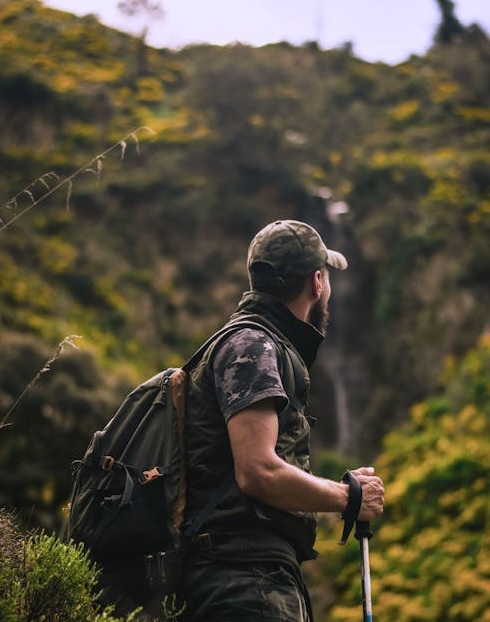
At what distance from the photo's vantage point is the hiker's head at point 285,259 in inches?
121

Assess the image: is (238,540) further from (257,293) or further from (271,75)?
(271,75)

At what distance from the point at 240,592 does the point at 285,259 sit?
1.15 m

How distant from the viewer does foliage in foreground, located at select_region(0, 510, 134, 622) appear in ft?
8.32

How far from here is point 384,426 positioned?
1791 centimetres

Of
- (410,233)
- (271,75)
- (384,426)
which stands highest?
(271,75)

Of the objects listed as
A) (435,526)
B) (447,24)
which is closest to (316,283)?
(435,526)

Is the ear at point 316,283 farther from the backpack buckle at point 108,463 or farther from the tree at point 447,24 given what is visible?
the tree at point 447,24

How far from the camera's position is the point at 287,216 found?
22797mm

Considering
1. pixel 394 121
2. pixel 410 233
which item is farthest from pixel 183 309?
pixel 394 121

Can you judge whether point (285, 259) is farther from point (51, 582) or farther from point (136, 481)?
point (51, 582)

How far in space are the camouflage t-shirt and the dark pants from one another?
49cm

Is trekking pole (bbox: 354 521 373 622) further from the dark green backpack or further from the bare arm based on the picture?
the dark green backpack

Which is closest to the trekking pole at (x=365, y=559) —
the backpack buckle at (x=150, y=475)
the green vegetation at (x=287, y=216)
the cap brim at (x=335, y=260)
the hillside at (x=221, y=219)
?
the backpack buckle at (x=150, y=475)

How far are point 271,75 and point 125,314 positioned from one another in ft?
32.8
